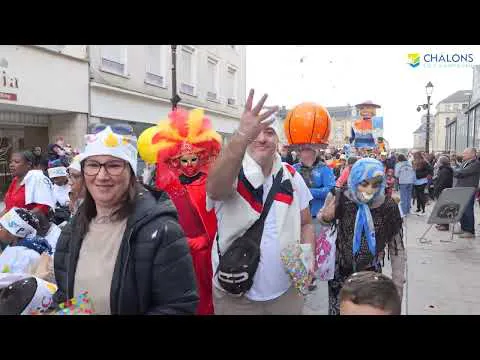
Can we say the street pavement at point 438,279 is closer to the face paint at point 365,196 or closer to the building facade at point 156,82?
the face paint at point 365,196

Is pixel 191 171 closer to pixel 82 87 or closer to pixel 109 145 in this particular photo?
pixel 109 145

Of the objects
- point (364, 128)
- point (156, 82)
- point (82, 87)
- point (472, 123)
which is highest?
point (156, 82)

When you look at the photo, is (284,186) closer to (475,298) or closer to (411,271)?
(475,298)

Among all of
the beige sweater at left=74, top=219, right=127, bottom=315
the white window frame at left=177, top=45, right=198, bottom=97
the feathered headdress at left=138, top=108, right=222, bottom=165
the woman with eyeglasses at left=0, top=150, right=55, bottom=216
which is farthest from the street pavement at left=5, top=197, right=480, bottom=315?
the white window frame at left=177, top=45, right=198, bottom=97

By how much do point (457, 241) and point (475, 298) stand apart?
11.1 ft

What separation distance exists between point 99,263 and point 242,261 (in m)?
0.73

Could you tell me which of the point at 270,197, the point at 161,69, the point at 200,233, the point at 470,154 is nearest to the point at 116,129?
the point at 270,197

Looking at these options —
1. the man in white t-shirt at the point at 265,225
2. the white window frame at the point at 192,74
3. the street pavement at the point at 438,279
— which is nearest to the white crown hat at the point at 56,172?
the street pavement at the point at 438,279

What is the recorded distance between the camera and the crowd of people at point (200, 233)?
5.16ft

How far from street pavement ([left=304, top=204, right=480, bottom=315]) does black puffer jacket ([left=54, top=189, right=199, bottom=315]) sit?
2776mm

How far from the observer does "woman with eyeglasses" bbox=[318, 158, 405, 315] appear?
276 cm

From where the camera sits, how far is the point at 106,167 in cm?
174

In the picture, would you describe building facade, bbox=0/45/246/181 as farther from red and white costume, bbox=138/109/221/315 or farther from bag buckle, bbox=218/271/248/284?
bag buckle, bbox=218/271/248/284
